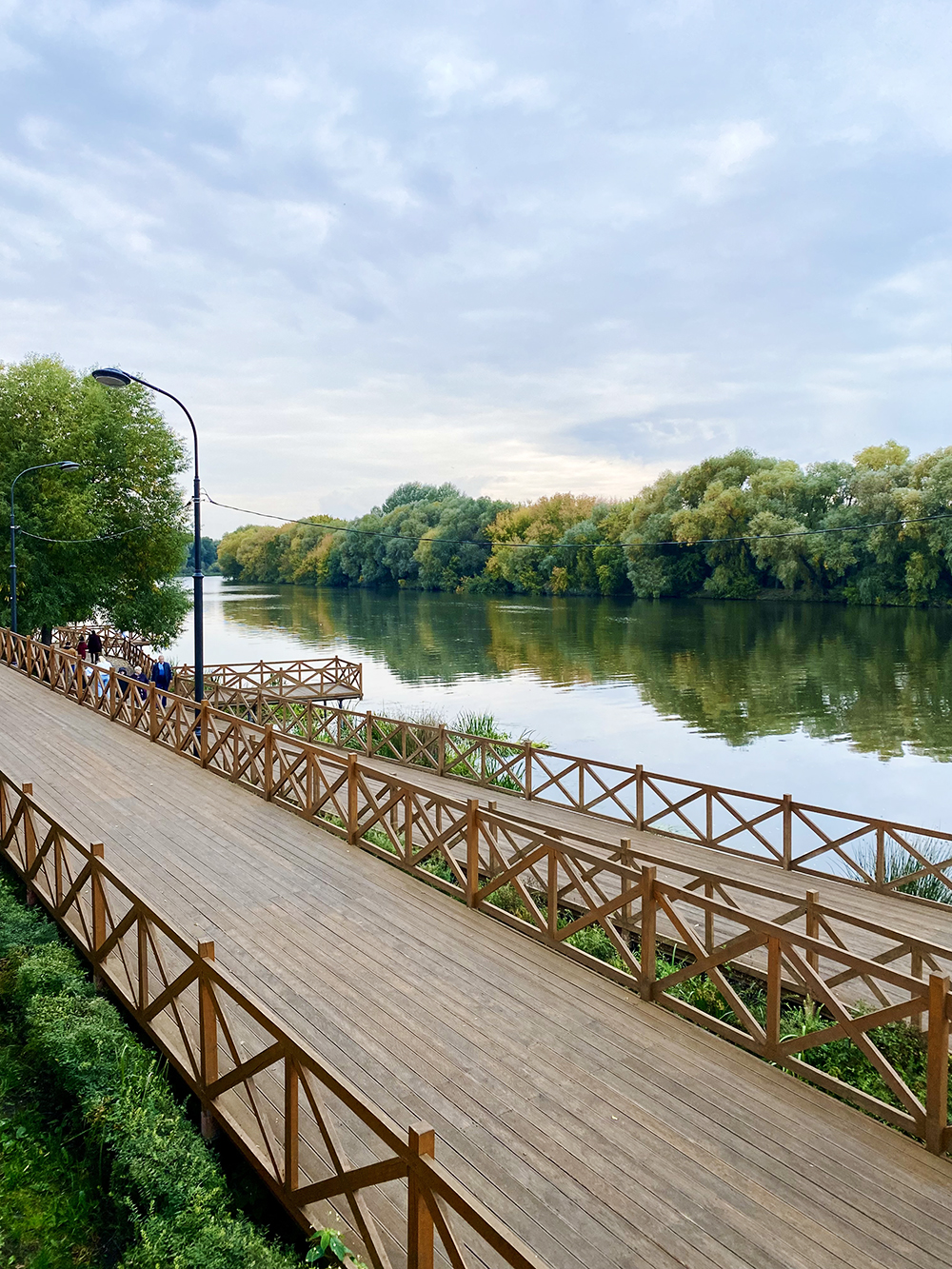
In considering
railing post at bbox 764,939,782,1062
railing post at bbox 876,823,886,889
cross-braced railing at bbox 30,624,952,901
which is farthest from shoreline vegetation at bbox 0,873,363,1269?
railing post at bbox 876,823,886,889

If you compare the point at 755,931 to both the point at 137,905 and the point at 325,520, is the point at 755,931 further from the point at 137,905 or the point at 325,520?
the point at 325,520

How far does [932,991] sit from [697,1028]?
5.47ft

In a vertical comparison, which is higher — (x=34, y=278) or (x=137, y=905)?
(x=34, y=278)

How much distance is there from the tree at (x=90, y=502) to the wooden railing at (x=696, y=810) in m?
13.9

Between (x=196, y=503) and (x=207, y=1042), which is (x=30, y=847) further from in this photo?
(x=196, y=503)

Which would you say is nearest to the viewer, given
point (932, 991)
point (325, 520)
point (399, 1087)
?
point (932, 991)

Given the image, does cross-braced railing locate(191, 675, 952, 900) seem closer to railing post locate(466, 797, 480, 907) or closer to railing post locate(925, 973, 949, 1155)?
railing post locate(466, 797, 480, 907)

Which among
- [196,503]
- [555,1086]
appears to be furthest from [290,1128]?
[196,503]

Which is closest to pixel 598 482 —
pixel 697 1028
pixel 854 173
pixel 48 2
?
pixel 854 173

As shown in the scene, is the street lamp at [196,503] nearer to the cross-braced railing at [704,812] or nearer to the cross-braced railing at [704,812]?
the cross-braced railing at [704,812]

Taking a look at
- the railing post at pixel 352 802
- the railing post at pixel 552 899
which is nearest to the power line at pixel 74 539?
the railing post at pixel 352 802

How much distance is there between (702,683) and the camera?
34.0 m

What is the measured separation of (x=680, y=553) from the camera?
2685 inches

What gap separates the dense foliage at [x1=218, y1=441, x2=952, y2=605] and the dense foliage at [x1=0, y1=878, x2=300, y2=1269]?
1509 inches
